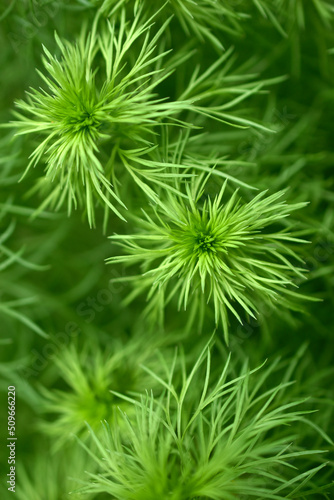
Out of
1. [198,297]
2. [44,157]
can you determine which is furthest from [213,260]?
[44,157]

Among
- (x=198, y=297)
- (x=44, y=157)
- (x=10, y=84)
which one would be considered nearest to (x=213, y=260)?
(x=198, y=297)

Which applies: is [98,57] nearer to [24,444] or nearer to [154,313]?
[154,313]

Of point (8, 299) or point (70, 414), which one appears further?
point (8, 299)

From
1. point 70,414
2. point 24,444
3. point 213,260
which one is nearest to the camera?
point 213,260

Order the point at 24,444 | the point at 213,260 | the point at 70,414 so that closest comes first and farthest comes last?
the point at 213,260 < the point at 70,414 < the point at 24,444

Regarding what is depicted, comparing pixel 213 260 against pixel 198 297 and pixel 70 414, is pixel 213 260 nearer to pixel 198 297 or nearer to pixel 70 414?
pixel 198 297

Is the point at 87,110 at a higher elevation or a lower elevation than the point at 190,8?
lower

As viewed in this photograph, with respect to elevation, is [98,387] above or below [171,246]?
below

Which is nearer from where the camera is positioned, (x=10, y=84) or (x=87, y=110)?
(x=87, y=110)

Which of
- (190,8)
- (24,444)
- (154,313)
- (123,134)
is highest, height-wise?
(190,8)
